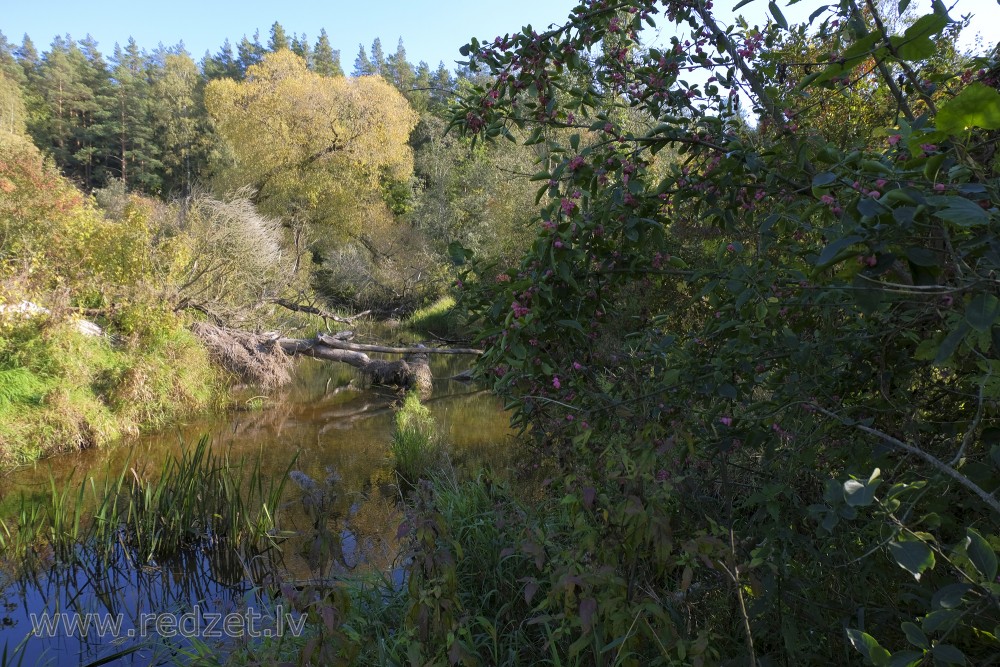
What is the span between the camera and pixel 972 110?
2.58ft

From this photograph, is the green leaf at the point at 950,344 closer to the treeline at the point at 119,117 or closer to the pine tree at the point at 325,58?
the treeline at the point at 119,117

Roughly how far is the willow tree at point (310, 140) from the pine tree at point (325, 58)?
24.0 meters

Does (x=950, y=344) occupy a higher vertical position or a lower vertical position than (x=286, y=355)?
higher

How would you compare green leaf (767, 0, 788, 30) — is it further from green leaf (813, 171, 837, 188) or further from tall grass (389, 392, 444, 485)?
tall grass (389, 392, 444, 485)

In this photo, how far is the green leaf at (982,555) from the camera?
2.33ft

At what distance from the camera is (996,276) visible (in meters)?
1.02

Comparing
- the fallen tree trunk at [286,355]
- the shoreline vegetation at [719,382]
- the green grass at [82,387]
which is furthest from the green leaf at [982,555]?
the fallen tree trunk at [286,355]

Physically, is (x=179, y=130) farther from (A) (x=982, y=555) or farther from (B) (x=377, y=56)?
(A) (x=982, y=555)

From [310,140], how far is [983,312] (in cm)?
2489

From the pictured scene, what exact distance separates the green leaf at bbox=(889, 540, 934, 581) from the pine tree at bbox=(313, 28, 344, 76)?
165 feet

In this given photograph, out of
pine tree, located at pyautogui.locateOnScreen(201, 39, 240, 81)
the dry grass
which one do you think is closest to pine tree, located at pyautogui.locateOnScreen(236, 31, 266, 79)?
pine tree, located at pyautogui.locateOnScreen(201, 39, 240, 81)

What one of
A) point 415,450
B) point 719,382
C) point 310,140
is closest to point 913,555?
point 719,382

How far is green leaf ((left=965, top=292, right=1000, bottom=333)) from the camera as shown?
852mm

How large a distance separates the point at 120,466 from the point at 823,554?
788 centimetres
